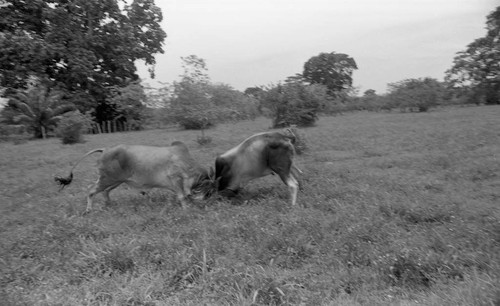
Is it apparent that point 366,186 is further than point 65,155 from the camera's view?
No

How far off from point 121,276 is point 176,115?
12523 millimetres

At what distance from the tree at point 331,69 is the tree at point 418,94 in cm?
1176

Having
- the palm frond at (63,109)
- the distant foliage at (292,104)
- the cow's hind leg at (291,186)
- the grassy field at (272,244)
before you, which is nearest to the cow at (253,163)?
the cow's hind leg at (291,186)

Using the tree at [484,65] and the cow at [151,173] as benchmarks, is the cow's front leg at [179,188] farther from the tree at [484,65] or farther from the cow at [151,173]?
the tree at [484,65]

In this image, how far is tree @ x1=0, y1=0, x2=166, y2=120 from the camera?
2431 cm

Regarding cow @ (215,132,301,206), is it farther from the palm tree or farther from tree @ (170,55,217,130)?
the palm tree

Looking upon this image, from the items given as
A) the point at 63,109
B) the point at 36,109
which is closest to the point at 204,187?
the point at 63,109

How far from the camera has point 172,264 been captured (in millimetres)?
4570

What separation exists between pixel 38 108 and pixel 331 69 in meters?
33.7

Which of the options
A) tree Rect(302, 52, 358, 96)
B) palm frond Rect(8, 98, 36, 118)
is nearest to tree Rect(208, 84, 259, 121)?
palm frond Rect(8, 98, 36, 118)

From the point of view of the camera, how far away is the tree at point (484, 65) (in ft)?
115

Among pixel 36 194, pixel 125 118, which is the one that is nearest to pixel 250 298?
pixel 36 194

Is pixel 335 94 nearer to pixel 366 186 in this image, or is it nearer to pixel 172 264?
pixel 366 186

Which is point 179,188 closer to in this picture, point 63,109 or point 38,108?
point 63,109
